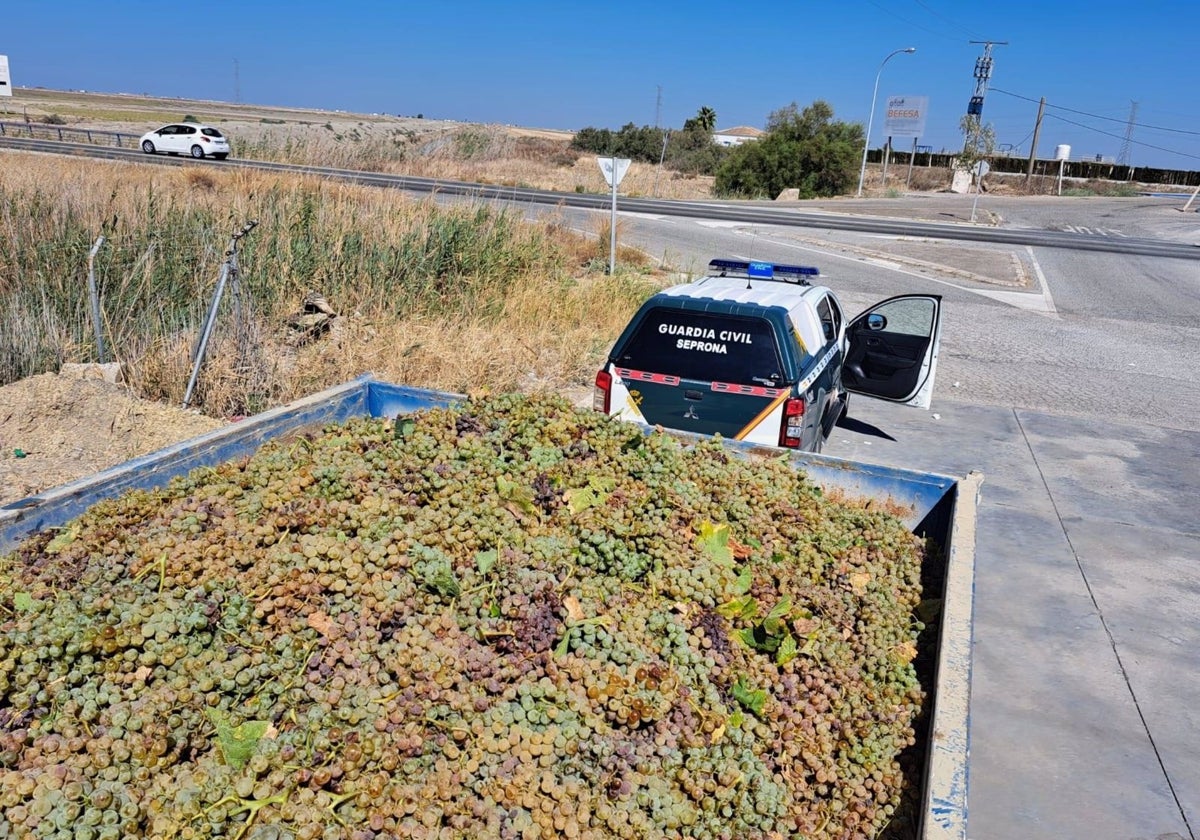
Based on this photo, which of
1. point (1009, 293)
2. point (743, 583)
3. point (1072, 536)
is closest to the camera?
point (743, 583)

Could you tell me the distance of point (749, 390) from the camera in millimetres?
5902

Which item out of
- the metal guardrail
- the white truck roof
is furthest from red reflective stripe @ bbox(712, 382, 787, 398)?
the metal guardrail

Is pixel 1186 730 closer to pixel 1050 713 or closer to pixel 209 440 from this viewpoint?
pixel 1050 713

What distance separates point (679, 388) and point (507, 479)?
257 centimetres

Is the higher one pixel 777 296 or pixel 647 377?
pixel 777 296

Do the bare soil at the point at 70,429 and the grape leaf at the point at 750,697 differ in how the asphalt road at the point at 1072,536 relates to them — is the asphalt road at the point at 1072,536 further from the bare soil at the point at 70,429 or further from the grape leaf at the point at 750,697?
the bare soil at the point at 70,429

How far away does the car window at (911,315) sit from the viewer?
7922 millimetres

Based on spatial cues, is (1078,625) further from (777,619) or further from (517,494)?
(517,494)

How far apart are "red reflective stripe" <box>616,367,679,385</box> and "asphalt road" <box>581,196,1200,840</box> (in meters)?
2.38

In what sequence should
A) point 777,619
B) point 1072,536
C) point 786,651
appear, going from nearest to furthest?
point 786,651 → point 777,619 → point 1072,536

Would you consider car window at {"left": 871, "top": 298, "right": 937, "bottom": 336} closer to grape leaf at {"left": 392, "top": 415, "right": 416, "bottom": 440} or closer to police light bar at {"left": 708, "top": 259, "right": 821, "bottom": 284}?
police light bar at {"left": 708, "top": 259, "right": 821, "bottom": 284}

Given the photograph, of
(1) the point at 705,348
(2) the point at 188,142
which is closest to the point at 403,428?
(1) the point at 705,348

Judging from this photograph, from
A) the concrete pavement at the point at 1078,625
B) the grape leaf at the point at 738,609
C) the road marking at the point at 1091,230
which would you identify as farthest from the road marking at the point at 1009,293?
the grape leaf at the point at 738,609

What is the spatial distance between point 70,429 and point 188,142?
3686cm
